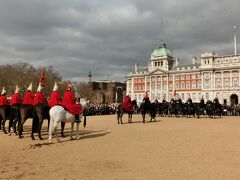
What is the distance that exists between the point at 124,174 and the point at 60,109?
6.07 meters

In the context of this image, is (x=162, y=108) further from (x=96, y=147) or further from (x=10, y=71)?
(x=10, y=71)

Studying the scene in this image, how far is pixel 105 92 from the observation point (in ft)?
413

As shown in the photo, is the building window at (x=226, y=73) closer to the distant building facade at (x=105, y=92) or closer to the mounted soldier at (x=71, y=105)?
the distant building facade at (x=105, y=92)

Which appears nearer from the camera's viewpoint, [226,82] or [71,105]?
[71,105]

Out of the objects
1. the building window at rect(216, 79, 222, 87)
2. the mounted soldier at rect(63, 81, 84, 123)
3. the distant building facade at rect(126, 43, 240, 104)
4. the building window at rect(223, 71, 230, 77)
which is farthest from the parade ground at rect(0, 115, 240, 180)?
the building window at rect(216, 79, 222, 87)

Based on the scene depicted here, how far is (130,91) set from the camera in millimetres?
105750

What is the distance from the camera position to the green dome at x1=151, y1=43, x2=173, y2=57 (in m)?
99.7

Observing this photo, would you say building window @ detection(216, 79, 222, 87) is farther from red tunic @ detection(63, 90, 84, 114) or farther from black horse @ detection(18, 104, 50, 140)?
black horse @ detection(18, 104, 50, 140)

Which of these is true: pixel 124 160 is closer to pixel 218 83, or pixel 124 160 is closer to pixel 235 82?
pixel 235 82

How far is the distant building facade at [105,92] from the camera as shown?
11850cm

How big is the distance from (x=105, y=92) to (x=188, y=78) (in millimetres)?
45022

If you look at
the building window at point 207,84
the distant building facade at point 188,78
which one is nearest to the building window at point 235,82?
the distant building facade at point 188,78

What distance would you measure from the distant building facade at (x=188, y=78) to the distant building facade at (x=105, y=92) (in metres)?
17.0

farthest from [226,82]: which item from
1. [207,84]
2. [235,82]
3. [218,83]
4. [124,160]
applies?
[124,160]
